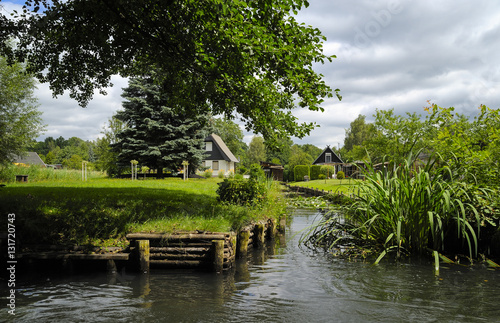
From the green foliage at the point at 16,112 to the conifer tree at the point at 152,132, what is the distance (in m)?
6.59

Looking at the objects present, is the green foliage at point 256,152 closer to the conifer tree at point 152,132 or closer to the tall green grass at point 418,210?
the conifer tree at point 152,132

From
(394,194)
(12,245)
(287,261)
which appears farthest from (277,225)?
(12,245)

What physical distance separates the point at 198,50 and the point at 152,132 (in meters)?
23.4

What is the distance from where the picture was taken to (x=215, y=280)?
695 cm

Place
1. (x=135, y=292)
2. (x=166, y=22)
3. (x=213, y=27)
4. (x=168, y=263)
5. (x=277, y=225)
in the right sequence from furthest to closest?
1. (x=277, y=225)
2. (x=166, y=22)
3. (x=213, y=27)
4. (x=168, y=263)
5. (x=135, y=292)

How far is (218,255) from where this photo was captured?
738 centimetres

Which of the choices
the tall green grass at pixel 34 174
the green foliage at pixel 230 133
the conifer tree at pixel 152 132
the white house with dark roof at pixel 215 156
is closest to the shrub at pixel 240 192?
the tall green grass at pixel 34 174

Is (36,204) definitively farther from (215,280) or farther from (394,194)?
(394,194)

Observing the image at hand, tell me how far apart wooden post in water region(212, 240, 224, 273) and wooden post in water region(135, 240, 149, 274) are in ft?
4.22

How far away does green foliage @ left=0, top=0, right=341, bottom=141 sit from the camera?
27.5ft

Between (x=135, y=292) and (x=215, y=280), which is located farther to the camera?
(x=215, y=280)

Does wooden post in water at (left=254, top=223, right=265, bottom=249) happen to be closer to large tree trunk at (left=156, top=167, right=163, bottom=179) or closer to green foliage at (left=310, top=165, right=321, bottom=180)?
large tree trunk at (left=156, top=167, right=163, bottom=179)

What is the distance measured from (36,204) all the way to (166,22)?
589 centimetres

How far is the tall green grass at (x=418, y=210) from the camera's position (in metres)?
7.20
